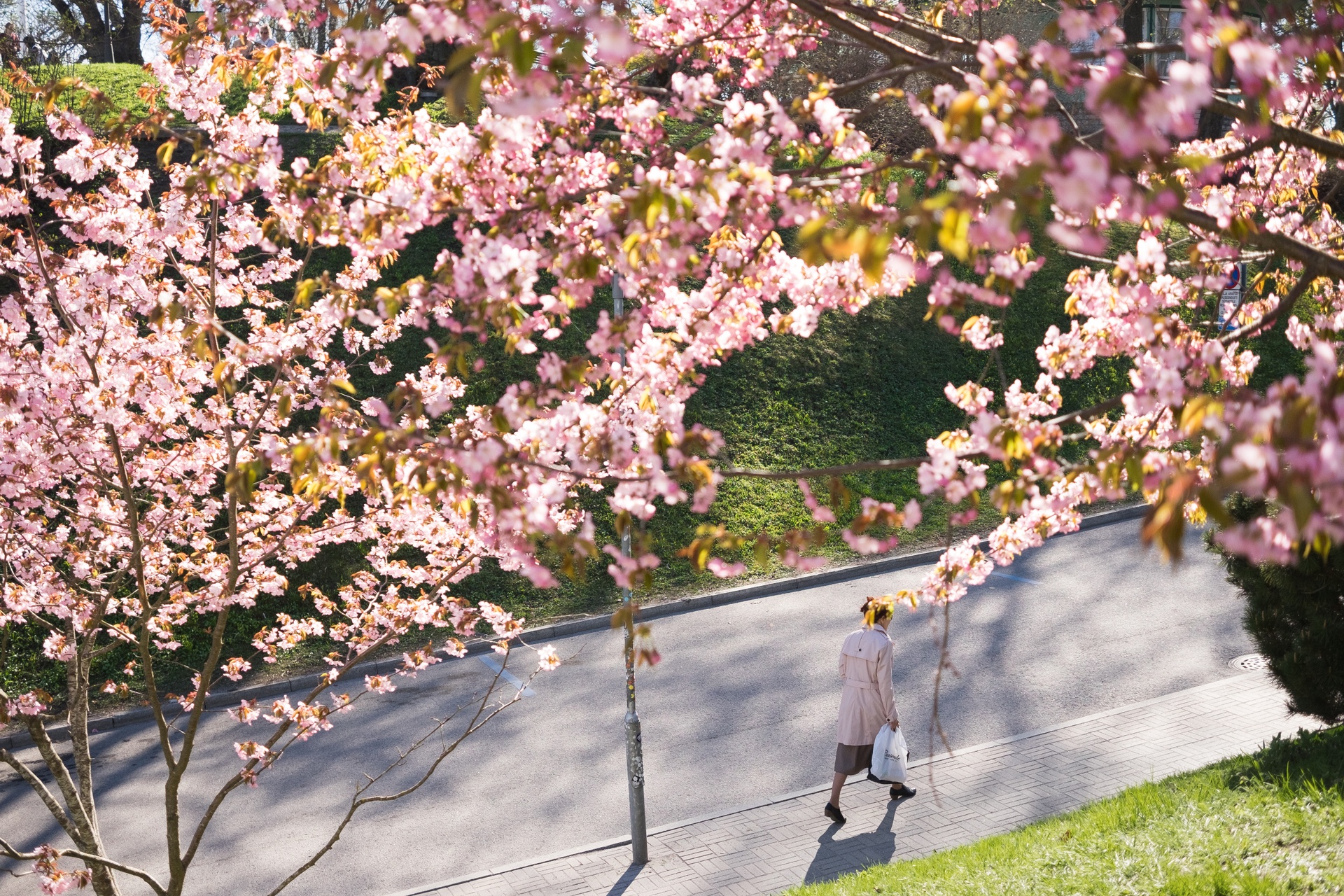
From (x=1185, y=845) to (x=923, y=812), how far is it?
2.43 meters

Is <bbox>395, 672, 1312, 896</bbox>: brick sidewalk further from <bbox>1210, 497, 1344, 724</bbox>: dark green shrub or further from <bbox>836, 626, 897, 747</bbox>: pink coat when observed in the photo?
<bbox>1210, 497, 1344, 724</bbox>: dark green shrub

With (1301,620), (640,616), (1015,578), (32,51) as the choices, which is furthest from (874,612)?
(32,51)

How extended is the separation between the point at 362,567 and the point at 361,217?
1128 centimetres

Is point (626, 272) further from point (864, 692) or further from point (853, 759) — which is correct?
point (853, 759)

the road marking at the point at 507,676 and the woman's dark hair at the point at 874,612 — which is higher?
the woman's dark hair at the point at 874,612

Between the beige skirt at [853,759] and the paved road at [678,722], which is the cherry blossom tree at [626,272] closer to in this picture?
the paved road at [678,722]

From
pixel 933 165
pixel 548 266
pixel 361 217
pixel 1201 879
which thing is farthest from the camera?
pixel 1201 879

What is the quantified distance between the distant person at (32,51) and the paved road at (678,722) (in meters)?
17.6

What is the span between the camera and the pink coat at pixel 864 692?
344 inches

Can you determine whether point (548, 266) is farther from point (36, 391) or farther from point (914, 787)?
point (914, 787)

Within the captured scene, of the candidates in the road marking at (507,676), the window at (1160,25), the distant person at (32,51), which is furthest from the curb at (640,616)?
the window at (1160,25)

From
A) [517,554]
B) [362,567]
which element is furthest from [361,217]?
[362,567]

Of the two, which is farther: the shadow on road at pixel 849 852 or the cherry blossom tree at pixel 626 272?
the shadow on road at pixel 849 852

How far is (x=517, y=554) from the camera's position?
397 cm
